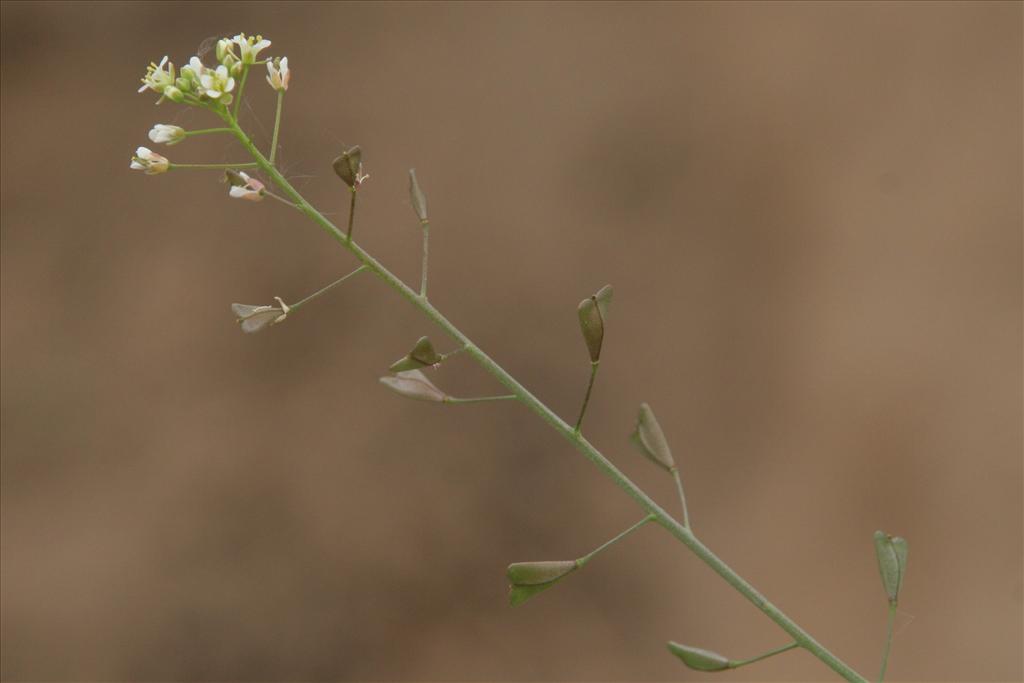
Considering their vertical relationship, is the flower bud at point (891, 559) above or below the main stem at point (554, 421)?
below

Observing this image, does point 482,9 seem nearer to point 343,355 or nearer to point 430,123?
point 430,123

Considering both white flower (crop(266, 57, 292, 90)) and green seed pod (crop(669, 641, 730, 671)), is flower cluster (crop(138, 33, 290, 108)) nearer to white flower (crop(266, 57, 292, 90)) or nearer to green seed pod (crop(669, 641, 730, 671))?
white flower (crop(266, 57, 292, 90))

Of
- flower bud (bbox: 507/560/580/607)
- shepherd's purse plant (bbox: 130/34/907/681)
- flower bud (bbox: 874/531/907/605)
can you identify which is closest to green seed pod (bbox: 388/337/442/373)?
shepherd's purse plant (bbox: 130/34/907/681)

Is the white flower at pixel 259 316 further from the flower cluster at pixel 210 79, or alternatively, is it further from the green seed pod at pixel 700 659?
the green seed pod at pixel 700 659

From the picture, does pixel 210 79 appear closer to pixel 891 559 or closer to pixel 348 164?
pixel 348 164

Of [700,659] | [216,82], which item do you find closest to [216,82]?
[216,82]

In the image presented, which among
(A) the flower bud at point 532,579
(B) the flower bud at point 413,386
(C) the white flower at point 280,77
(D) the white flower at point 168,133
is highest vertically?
(C) the white flower at point 280,77

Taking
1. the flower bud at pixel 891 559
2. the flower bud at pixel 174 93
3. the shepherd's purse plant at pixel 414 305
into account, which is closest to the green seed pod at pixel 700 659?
the shepherd's purse plant at pixel 414 305
